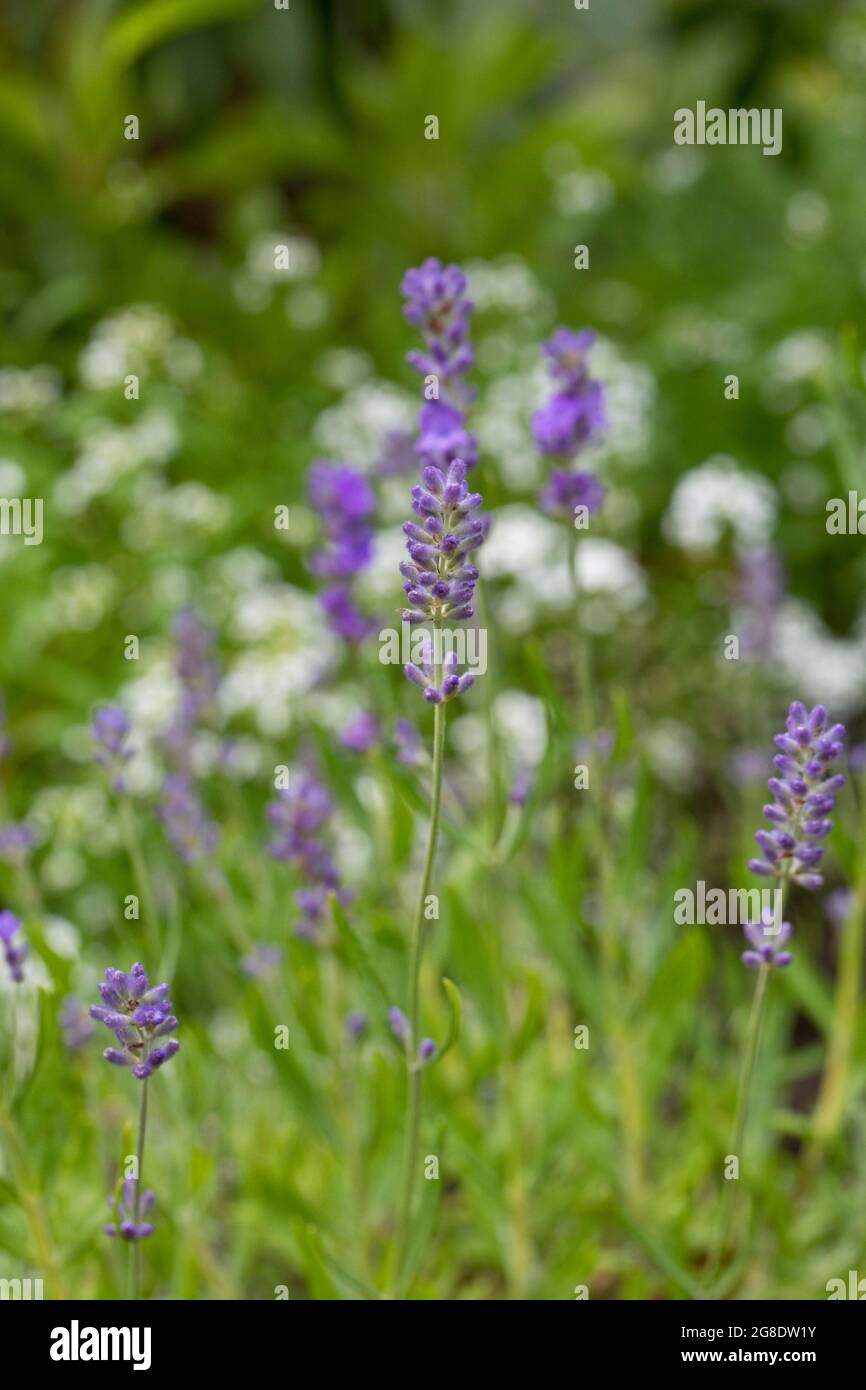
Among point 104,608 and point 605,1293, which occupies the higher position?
point 104,608

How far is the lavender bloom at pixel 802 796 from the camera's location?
3.66 feet

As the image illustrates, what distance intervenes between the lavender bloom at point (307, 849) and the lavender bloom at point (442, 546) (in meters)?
0.67

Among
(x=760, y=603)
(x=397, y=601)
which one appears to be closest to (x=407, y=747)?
(x=760, y=603)

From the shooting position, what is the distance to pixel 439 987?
2264 mm

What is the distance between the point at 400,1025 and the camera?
4.47ft

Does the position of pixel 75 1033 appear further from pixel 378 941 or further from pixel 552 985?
pixel 552 985

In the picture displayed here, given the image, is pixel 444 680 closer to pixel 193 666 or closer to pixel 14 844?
pixel 14 844

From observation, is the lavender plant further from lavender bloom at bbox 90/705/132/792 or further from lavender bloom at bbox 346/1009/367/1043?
lavender bloom at bbox 346/1009/367/1043

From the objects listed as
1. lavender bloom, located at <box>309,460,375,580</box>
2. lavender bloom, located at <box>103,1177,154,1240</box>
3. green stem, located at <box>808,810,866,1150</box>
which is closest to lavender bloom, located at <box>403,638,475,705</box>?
lavender bloom, located at <box>103,1177,154,1240</box>

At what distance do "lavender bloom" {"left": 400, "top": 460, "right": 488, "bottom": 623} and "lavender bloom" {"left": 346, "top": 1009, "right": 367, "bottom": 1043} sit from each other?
36.4 inches

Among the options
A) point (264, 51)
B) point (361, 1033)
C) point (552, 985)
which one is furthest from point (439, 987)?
point (264, 51)

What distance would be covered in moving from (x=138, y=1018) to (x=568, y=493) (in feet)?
2.54

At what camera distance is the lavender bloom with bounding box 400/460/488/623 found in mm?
1014

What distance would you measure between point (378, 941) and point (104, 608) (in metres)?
1.88
